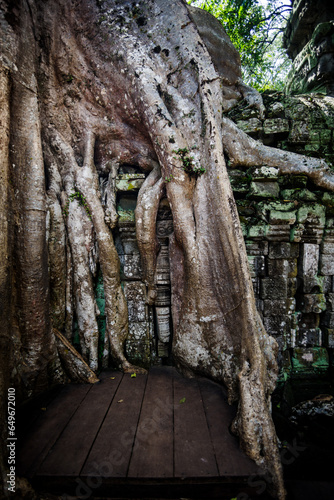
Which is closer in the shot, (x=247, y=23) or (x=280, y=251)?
(x=280, y=251)

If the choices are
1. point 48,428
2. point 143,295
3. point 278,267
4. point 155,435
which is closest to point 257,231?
point 278,267

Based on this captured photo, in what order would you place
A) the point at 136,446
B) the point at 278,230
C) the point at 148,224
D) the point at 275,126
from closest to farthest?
1. the point at 136,446
2. the point at 148,224
3. the point at 278,230
4. the point at 275,126

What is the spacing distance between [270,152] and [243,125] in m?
0.48

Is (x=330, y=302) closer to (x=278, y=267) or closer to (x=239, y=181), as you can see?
(x=278, y=267)

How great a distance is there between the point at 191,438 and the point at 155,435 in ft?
0.75

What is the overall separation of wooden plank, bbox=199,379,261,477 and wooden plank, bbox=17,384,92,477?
990mm

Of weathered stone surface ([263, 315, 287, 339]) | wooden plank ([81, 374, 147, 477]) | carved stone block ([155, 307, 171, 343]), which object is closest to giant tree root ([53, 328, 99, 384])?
wooden plank ([81, 374, 147, 477])

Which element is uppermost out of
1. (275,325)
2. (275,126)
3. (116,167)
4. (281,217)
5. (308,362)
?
(275,126)

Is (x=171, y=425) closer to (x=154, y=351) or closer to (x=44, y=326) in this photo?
(x=154, y=351)

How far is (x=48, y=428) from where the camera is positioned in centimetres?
164

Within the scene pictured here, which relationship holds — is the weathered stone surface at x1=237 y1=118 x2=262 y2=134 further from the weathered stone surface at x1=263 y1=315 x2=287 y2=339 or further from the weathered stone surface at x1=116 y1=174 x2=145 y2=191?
the weathered stone surface at x1=263 y1=315 x2=287 y2=339

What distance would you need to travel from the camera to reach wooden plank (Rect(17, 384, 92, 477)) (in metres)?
1.41

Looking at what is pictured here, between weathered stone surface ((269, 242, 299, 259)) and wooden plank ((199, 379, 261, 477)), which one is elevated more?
weathered stone surface ((269, 242, 299, 259))

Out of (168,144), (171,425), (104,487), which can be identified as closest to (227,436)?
(171,425)
